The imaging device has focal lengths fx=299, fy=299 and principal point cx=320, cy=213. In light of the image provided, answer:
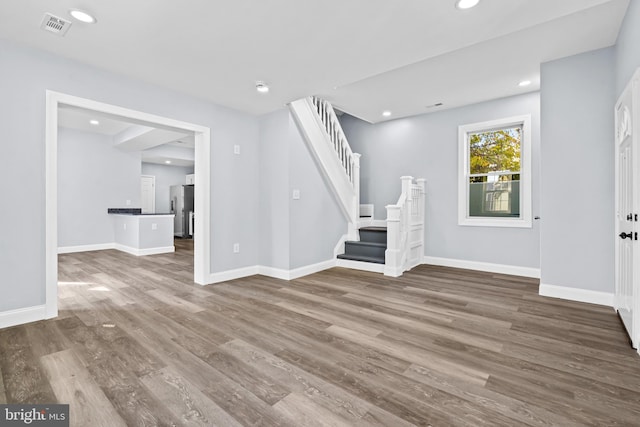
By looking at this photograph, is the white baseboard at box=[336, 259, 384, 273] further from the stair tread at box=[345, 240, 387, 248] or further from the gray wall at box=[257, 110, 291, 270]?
the gray wall at box=[257, 110, 291, 270]

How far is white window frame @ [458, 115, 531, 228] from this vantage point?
4.30 m

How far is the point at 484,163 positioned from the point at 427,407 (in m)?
4.25

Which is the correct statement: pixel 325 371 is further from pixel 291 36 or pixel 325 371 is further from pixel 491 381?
pixel 291 36

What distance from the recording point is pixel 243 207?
172 inches

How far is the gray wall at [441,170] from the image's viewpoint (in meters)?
4.34

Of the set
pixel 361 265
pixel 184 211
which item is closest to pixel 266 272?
pixel 361 265

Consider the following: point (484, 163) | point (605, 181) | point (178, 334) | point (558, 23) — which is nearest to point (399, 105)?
point (484, 163)

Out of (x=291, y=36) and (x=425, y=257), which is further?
(x=425, y=257)

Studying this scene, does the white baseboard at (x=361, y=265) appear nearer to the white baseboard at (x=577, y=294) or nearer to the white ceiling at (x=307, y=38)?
the white baseboard at (x=577, y=294)

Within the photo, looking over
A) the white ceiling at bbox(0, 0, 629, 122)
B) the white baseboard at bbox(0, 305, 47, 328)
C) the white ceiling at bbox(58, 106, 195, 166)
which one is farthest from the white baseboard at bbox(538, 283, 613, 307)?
the white ceiling at bbox(58, 106, 195, 166)

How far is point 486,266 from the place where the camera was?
464 centimetres

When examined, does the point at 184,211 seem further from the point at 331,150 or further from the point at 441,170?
the point at 441,170

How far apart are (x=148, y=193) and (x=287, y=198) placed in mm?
7383

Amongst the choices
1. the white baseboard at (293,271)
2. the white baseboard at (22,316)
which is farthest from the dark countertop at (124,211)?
the white baseboard at (22,316)
